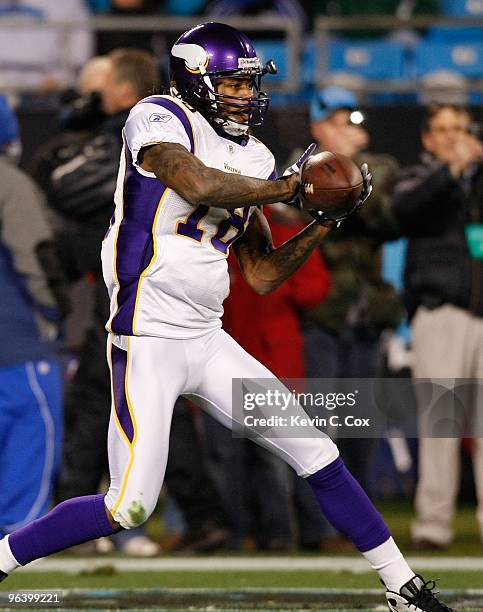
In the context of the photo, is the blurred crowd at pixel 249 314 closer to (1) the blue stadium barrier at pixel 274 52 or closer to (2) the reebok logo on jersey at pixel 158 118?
(2) the reebok logo on jersey at pixel 158 118

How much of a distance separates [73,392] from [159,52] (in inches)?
137

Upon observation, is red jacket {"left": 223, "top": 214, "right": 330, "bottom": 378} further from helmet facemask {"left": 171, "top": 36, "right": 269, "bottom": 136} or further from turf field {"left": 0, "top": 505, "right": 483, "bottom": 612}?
helmet facemask {"left": 171, "top": 36, "right": 269, "bottom": 136}

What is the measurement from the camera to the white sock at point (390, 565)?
4500 mm

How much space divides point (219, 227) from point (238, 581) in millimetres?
1859

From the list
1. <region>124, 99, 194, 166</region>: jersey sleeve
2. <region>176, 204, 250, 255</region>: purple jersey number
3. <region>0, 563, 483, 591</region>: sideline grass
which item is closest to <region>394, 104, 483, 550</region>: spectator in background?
<region>0, 563, 483, 591</region>: sideline grass

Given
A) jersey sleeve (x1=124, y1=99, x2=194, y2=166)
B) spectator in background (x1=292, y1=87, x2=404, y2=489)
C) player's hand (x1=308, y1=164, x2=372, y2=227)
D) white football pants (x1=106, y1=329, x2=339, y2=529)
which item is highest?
jersey sleeve (x1=124, y1=99, x2=194, y2=166)

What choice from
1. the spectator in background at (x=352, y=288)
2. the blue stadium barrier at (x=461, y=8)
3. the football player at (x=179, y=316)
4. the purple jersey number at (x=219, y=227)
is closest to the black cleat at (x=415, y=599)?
the football player at (x=179, y=316)

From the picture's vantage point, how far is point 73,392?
6895mm

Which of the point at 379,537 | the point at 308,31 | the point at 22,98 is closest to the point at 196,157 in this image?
the point at 379,537

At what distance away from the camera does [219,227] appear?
462 centimetres

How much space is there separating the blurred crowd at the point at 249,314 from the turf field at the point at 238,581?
293 millimetres

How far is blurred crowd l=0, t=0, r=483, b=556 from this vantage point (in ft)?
20.6

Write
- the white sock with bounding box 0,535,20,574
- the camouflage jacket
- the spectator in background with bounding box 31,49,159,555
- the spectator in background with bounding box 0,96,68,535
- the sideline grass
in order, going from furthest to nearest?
the camouflage jacket → the spectator in background with bounding box 31,49,159,555 → the spectator in background with bounding box 0,96,68,535 → the sideline grass → the white sock with bounding box 0,535,20,574

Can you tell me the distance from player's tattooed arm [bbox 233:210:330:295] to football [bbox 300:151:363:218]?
32 centimetres
